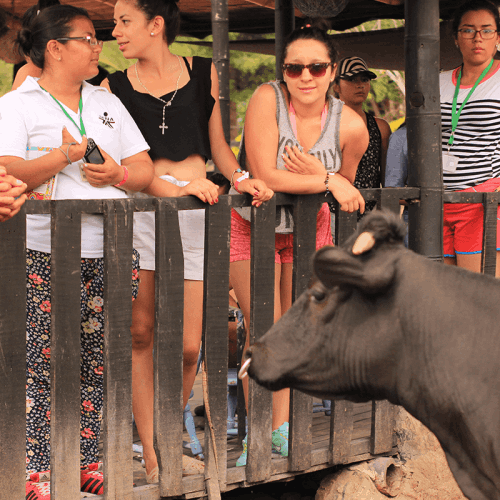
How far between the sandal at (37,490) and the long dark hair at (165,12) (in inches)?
88.7

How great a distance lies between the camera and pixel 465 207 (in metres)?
4.33

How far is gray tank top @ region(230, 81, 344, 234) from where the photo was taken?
3543mm

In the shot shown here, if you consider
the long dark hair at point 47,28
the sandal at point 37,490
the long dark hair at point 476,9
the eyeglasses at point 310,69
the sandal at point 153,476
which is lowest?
the sandal at point 153,476

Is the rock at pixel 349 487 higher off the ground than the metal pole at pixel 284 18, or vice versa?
the metal pole at pixel 284 18

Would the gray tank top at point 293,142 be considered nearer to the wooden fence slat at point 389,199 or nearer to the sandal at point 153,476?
the wooden fence slat at point 389,199

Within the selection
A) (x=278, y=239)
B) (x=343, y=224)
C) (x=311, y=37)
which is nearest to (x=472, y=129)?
(x=343, y=224)

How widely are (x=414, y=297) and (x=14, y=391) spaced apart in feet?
6.19

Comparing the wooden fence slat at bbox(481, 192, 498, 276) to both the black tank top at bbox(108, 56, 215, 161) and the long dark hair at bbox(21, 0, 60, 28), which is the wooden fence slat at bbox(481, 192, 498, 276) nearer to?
the black tank top at bbox(108, 56, 215, 161)

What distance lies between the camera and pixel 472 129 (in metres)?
4.35

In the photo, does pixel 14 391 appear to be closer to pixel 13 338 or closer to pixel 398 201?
pixel 13 338

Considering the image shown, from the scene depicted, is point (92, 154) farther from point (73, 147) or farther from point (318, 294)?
point (318, 294)

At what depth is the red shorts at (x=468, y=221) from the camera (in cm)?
432

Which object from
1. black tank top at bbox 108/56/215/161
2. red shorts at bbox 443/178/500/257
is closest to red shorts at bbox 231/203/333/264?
black tank top at bbox 108/56/215/161

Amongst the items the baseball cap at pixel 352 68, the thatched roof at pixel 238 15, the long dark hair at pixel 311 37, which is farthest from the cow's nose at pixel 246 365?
the thatched roof at pixel 238 15
